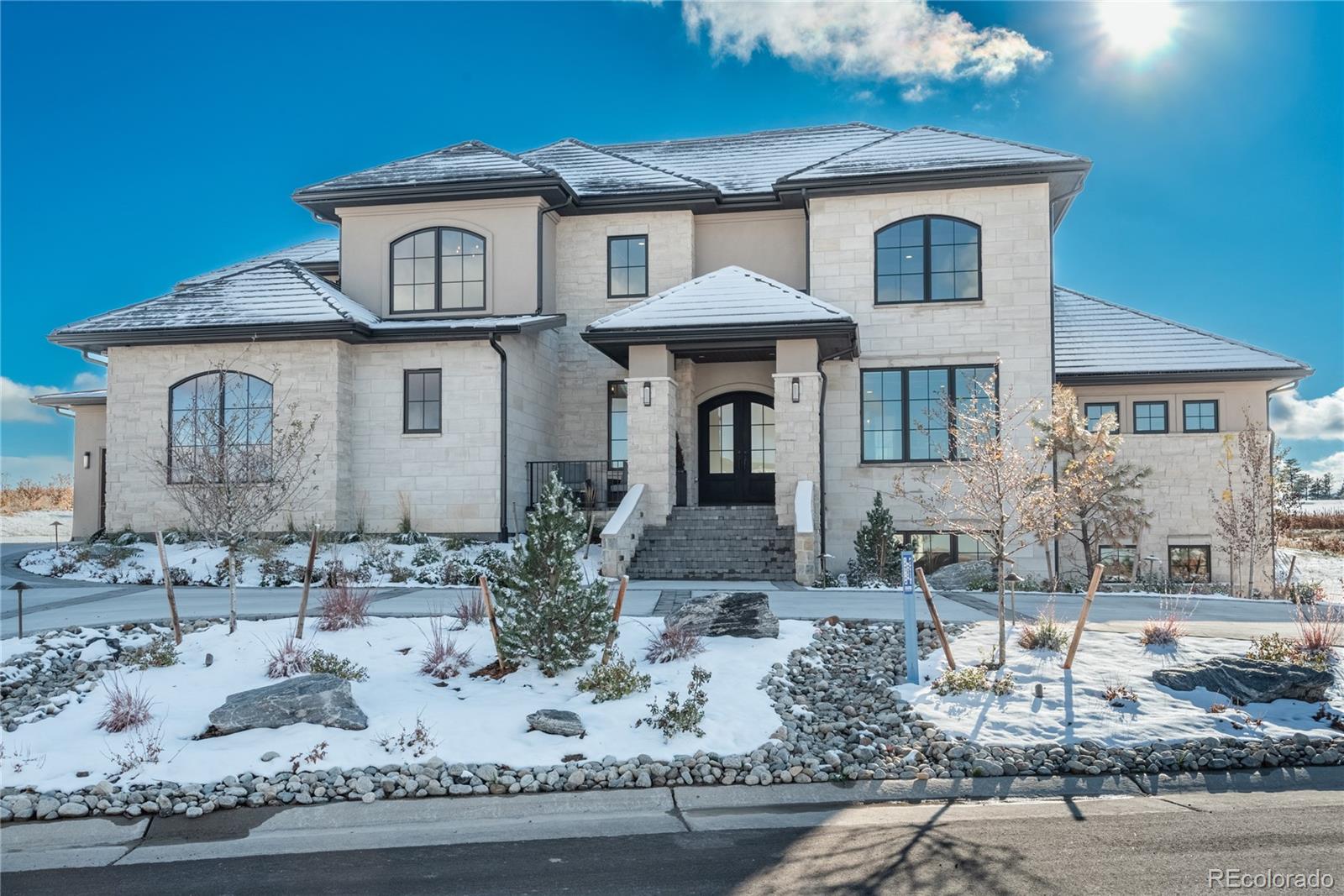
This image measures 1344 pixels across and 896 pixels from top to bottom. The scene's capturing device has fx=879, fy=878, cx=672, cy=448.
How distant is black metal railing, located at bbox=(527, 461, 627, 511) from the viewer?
1875 cm

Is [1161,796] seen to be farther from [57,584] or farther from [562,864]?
[57,584]

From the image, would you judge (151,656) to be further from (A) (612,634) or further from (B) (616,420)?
(B) (616,420)

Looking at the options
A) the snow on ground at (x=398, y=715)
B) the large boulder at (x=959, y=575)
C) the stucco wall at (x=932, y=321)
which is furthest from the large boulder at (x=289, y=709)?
the stucco wall at (x=932, y=321)

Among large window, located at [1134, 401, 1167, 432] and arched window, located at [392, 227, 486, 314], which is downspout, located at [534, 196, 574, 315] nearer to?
arched window, located at [392, 227, 486, 314]

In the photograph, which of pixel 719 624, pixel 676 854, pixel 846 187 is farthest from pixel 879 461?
pixel 676 854

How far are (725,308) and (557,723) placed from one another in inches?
428

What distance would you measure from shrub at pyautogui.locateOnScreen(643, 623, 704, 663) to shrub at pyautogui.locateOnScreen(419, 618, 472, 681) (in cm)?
184

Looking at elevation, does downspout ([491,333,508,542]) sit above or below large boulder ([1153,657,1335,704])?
above

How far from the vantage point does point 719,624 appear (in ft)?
31.7

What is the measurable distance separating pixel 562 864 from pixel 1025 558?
14.5 meters

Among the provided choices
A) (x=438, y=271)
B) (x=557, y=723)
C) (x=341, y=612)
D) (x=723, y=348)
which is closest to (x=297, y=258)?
(x=438, y=271)

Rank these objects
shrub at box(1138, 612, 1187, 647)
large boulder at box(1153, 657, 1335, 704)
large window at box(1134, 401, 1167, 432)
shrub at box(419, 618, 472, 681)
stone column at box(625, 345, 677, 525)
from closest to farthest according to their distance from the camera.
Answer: large boulder at box(1153, 657, 1335, 704) → shrub at box(419, 618, 472, 681) → shrub at box(1138, 612, 1187, 647) → stone column at box(625, 345, 677, 525) → large window at box(1134, 401, 1167, 432)

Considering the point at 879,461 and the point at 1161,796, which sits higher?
the point at 879,461

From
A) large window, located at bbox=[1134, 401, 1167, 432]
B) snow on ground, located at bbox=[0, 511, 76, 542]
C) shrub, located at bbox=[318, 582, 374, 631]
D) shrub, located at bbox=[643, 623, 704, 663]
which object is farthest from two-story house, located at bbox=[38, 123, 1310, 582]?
snow on ground, located at bbox=[0, 511, 76, 542]
